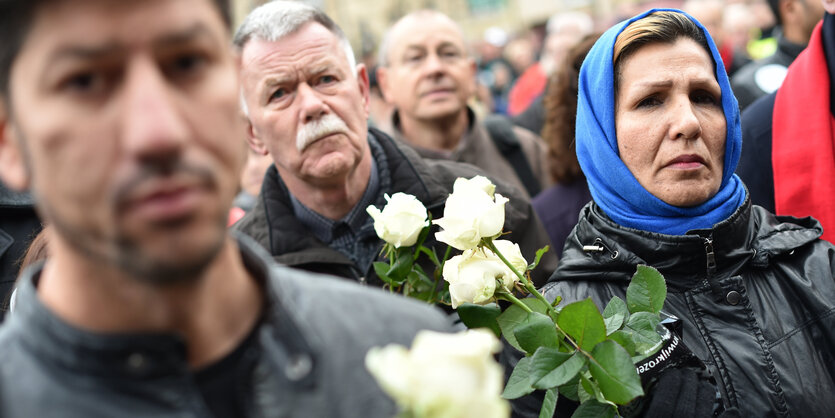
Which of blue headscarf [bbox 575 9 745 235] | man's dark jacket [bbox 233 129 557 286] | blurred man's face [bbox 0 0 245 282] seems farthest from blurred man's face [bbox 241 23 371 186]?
blurred man's face [bbox 0 0 245 282]

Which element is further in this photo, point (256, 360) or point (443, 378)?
point (256, 360)

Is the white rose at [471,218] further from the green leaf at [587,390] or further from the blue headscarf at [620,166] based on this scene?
the blue headscarf at [620,166]

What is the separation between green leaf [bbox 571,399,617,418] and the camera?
7.34 ft

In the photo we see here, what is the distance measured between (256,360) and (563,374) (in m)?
0.87

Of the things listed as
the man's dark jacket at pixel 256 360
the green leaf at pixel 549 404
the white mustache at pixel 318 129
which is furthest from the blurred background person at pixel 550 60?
the man's dark jacket at pixel 256 360

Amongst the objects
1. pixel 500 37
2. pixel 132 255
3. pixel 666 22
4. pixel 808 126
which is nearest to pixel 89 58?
pixel 132 255

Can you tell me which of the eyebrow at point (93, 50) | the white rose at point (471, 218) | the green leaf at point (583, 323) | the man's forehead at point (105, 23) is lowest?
the green leaf at point (583, 323)

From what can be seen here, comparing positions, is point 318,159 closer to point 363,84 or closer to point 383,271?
point 363,84

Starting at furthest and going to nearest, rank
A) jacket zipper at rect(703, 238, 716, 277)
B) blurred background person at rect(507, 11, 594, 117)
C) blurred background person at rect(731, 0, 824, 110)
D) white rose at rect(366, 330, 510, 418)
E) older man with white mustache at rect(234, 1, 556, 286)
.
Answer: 1. blurred background person at rect(507, 11, 594, 117)
2. blurred background person at rect(731, 0, 824, 110)
3. older man with white mustache at rect(234, 1, 556, 286)
4. jacket zipper at rect(703, 238, 716, 277)
5. white rose at rect(366, 330, 510, 418)

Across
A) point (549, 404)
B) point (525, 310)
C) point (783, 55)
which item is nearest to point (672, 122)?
point (525, 310)

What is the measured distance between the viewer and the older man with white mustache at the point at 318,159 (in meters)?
3.49

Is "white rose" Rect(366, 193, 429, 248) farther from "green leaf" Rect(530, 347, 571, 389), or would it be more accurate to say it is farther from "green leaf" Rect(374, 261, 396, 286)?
"green leaf" Rect(530, 347, 571, 389)

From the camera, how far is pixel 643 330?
2.35 metres

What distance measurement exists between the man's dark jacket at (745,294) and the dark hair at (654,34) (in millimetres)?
577
